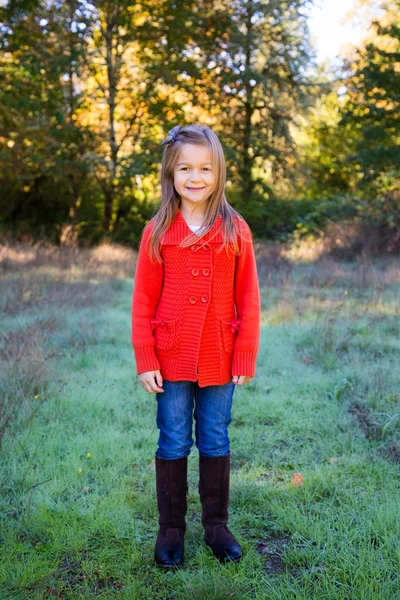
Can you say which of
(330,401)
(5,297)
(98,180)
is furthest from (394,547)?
(98,180)

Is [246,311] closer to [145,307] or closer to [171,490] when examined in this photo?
[145,307]

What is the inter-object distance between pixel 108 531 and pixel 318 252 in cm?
1029

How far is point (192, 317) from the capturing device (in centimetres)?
231

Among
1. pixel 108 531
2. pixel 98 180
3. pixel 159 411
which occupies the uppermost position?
pixel 98 180

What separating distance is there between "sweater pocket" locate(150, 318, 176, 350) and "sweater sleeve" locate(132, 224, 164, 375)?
0.02 metres

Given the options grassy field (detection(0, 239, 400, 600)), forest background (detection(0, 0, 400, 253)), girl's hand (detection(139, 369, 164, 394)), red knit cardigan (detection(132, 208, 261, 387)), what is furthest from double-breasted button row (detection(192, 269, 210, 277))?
forest background (detection(0, 0, 400, 253))

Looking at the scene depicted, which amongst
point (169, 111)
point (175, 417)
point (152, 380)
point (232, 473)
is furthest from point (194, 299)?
point (169, 111)

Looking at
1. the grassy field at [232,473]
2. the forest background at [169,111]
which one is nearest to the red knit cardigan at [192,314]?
the grassy field at [232,473]

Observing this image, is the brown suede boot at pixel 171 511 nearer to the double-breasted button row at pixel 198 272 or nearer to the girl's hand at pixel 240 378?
the girl's hand at pixel 240 378

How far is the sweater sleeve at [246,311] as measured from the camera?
2363mm

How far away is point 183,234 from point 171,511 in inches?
47.6

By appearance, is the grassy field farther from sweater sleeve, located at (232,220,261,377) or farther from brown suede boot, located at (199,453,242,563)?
sweater sleeve, located at (232,220,261,377)

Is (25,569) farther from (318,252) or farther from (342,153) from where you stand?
(342,153)

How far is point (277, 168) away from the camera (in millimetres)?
16422
